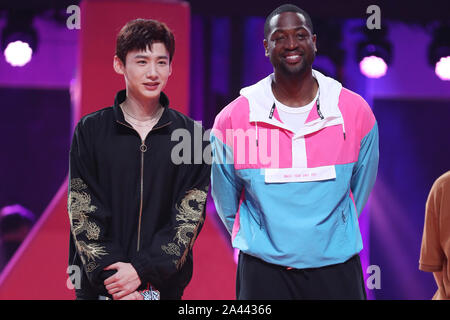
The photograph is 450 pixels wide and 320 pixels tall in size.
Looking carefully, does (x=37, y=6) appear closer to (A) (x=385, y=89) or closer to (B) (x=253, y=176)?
(B) (x=253, y=176)

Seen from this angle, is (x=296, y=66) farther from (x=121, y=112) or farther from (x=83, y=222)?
(x=83, y=222)

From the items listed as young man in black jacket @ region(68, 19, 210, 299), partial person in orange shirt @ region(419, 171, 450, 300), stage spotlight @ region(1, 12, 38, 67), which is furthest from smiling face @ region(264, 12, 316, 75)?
stage spotlight @ region(1, 12, 38, 67)

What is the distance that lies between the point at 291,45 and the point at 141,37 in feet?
2.00

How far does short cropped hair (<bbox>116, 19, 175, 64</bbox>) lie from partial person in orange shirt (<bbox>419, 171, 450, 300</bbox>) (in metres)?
1.61

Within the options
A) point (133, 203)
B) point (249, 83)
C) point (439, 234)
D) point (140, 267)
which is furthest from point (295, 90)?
point (249, 83)

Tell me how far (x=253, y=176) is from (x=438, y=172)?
4.51 metres

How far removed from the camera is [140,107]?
2.65 meters

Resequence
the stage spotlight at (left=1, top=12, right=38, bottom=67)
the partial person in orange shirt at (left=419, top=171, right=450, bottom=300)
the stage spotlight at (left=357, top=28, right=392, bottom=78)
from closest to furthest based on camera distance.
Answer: the partial person in orange shirt at (left=419, top=171, right=450, bottom=300)
the stage spotlight at (left=1, top=12, right=38, bottom=67)
the stage spotlight at (left=357, top=28, right=392, bottom=78)

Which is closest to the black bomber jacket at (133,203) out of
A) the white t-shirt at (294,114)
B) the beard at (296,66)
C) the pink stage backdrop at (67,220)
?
the white t-shirt at (294,114)

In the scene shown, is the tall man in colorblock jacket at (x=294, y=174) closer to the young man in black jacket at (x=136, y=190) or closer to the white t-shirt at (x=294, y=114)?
the white t-shirt at (x=294, y=114)

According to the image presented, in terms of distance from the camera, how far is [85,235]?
2469 mm

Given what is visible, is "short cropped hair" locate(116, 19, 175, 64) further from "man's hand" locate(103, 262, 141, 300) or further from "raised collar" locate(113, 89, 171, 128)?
"man's hand" locate(103, 262, 141, 300)

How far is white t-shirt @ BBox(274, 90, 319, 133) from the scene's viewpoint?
2.59 metres
